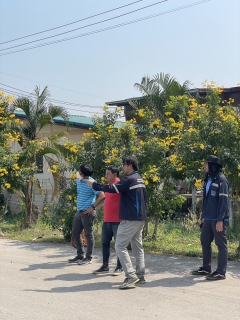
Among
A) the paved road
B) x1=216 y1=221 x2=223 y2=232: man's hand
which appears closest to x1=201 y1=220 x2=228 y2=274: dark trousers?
x1=216 y1=221 x2=223 y2=232: man's hand

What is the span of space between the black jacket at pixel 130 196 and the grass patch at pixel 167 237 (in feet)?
9.09

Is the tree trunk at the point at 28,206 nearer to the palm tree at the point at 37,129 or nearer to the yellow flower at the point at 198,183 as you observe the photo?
the palm tree at the point at 37,129

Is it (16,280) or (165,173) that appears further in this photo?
(165,173)

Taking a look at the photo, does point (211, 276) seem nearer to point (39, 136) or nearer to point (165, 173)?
point (165, 173)

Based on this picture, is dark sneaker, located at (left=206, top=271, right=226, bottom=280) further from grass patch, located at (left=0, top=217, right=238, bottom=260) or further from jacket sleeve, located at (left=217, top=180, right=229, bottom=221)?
grass patch, located at (left=0, top=217, right=238, bottom=260)

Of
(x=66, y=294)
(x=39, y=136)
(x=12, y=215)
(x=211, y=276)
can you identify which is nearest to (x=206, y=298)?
(x=211, y=276)

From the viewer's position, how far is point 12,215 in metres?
19.1

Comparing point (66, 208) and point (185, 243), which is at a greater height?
point (66, 208)

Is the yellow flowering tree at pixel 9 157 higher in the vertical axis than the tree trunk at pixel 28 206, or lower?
higher

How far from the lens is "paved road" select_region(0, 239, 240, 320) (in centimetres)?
568

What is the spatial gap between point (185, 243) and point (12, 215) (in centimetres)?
1005

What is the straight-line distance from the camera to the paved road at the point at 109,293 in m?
5.68

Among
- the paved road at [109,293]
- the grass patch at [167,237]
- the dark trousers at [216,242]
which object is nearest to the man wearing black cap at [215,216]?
the dark trousers at [216,242]

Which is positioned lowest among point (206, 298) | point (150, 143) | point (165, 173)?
point (206, 298)
